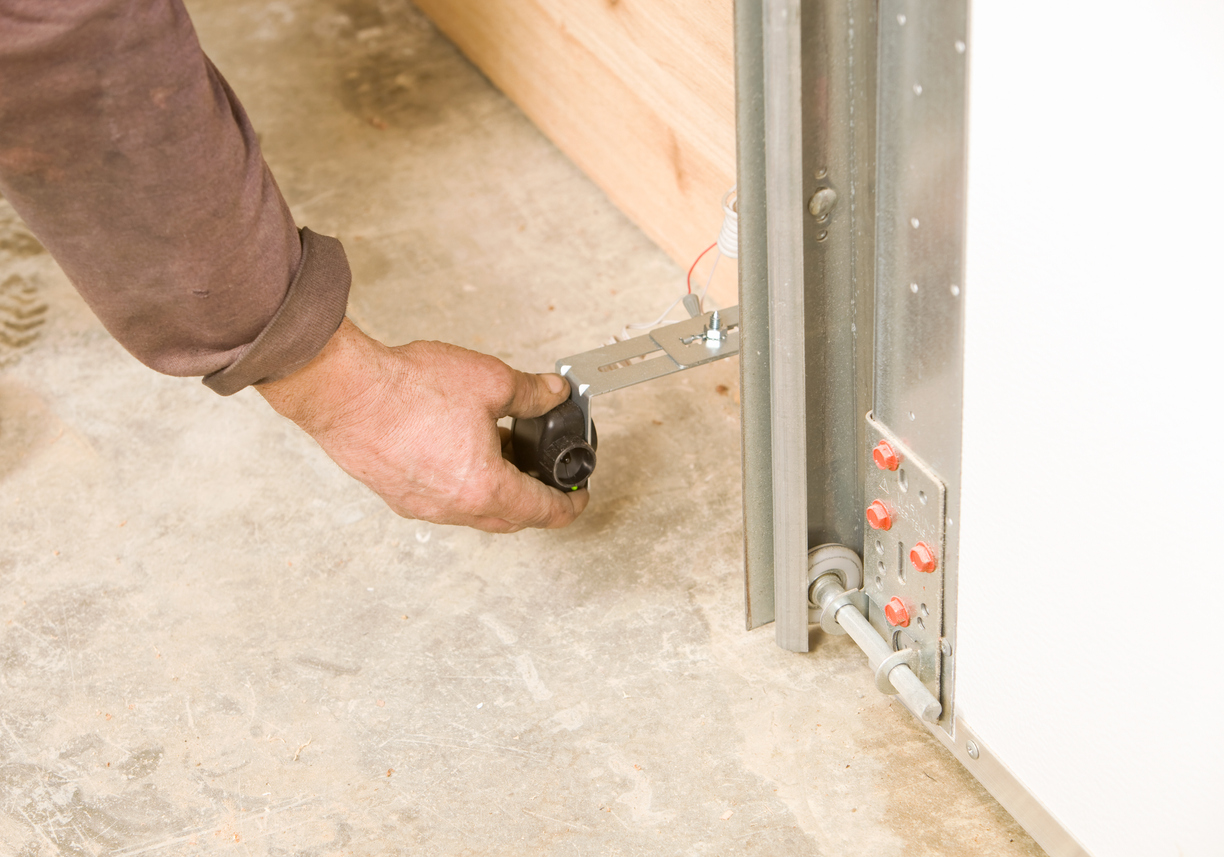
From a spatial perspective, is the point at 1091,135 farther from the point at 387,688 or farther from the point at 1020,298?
the point at 387,688

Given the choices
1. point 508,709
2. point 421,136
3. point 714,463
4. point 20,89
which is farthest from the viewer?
point 421,136

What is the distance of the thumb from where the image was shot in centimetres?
109

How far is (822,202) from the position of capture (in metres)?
0.86

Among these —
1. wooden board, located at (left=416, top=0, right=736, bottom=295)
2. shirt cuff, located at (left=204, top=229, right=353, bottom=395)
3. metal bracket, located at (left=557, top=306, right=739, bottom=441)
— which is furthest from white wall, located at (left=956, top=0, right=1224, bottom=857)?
wooden board, located at (left=416, top=0, right=736, bottom=295)

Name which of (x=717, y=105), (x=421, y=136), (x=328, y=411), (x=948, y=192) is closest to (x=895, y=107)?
(x=948, y=192)

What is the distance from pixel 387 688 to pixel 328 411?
1.01ft

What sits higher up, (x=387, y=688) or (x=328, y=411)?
(x=328, y=411)

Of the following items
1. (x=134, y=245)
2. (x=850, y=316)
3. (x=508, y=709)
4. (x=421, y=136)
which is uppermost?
(x=134, y=245)

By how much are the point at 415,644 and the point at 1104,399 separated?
75cm

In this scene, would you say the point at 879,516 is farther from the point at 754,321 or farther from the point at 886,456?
the point at 754,321

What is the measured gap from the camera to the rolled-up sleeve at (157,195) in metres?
0.74

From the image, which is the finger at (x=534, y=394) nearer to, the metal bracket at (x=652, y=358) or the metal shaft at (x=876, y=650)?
the metal bracket at (x=652, y=358)

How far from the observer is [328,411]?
3.29 feet

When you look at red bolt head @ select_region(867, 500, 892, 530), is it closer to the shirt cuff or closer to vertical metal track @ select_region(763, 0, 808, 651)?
vertical metal track @ select_region(763, 0, 808, 651)
